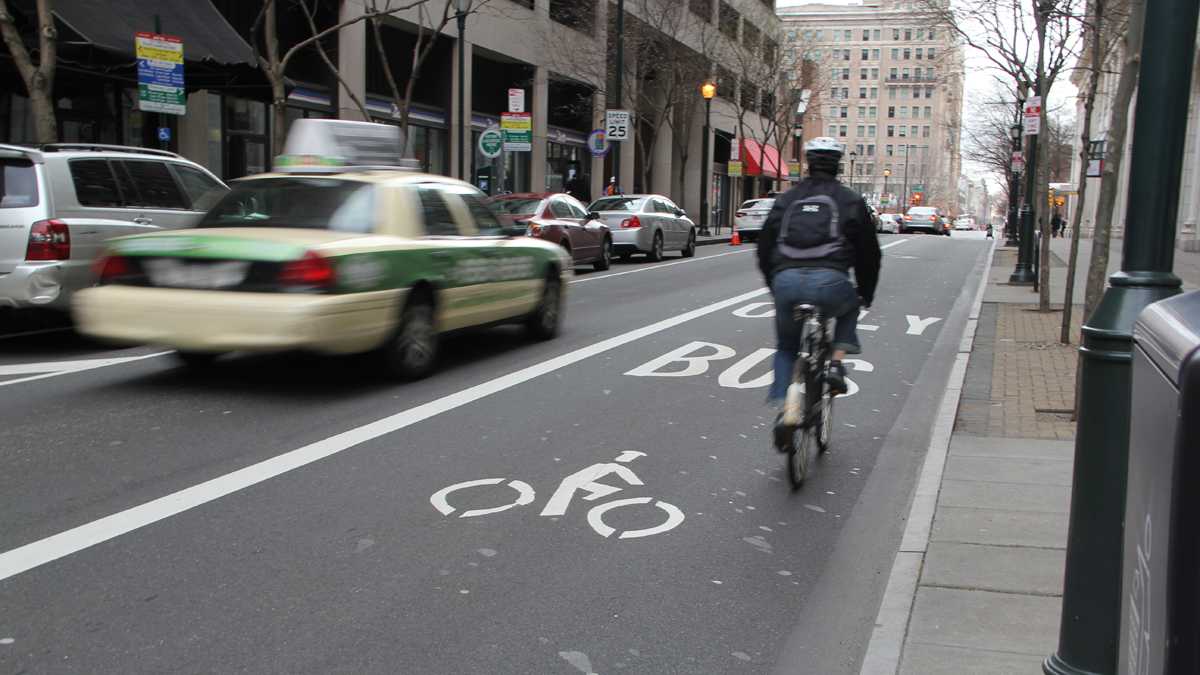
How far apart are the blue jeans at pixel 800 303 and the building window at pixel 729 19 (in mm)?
46283

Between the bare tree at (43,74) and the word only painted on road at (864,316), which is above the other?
the bare tree at (43,74)

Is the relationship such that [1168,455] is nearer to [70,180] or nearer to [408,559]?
[408,559]

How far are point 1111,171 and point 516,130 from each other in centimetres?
1794

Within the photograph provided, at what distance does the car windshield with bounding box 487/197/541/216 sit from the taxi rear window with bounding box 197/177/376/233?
11.2 metres

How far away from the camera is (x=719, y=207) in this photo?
5994cm

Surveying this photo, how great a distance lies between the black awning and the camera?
16859 mm

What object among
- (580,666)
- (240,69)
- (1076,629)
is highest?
(240,69)

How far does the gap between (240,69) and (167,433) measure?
15.2 meters

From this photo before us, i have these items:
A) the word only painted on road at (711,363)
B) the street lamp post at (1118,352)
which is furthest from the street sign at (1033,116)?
the street lamp post at (1118,352)

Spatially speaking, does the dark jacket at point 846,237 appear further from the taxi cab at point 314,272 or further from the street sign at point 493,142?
the street sign at point 493,142

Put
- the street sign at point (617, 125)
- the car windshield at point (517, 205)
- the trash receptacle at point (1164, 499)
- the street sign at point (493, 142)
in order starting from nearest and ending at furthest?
1. the trash receptacle at point (1164, 499)
2. the car windshield at point (517, 205)
3. the street sign at point (493, 142)
4. the street sign at point (617, 125)

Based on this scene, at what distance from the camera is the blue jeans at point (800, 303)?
232 inches

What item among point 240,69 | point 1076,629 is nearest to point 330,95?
point 240,69

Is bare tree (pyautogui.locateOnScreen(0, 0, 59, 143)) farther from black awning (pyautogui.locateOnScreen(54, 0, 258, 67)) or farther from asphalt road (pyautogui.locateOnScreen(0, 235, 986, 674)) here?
asphalt road (pyautogui.locateOnScreen(0, 235, 986, 674))
